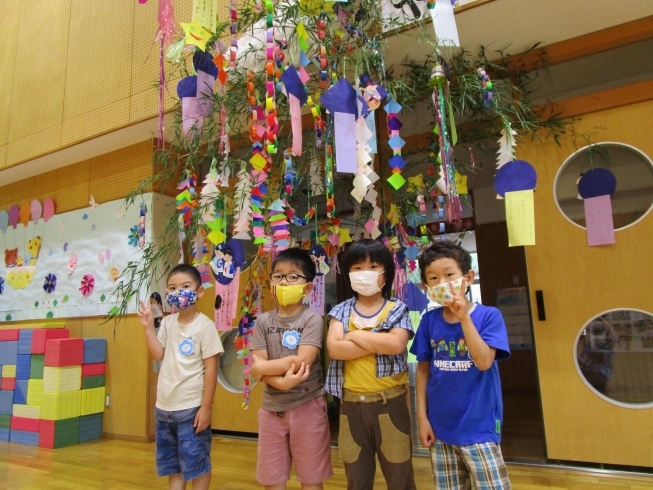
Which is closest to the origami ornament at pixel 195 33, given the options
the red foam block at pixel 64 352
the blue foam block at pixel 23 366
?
the red foam block at pixel 64 352

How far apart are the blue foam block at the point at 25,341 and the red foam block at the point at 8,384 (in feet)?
0.74

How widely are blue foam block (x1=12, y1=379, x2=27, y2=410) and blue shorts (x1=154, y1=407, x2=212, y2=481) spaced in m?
2.14

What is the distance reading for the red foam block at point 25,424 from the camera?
3006mm

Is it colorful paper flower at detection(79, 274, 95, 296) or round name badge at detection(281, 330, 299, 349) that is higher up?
colorful paper flower at detection(79, 274, 95, 296)

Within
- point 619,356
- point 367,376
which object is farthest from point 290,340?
Answer: point 619,356

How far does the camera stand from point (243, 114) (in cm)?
225

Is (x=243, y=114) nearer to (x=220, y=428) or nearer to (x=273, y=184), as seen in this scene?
(x=273, y=184)

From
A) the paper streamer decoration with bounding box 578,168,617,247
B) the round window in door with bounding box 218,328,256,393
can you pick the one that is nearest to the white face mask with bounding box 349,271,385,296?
the paper streamer decoration with bounding box 578,168,617,247

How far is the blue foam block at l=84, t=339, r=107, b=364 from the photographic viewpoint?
3.18 m

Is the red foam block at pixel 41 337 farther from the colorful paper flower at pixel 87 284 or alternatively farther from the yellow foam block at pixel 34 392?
the colorful paper flower at pixel 87 284

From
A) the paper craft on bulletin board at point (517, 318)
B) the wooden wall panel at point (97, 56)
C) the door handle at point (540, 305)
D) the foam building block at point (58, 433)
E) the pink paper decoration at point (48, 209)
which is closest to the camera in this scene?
the door handle at point (540, 305)

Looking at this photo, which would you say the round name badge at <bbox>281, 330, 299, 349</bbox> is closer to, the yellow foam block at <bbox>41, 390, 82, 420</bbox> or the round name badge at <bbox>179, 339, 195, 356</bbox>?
the round name badge at <bbox>179, 339, 195, 356</bbox>

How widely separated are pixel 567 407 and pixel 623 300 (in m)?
0.59

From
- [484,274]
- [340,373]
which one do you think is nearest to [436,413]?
[340,373]
